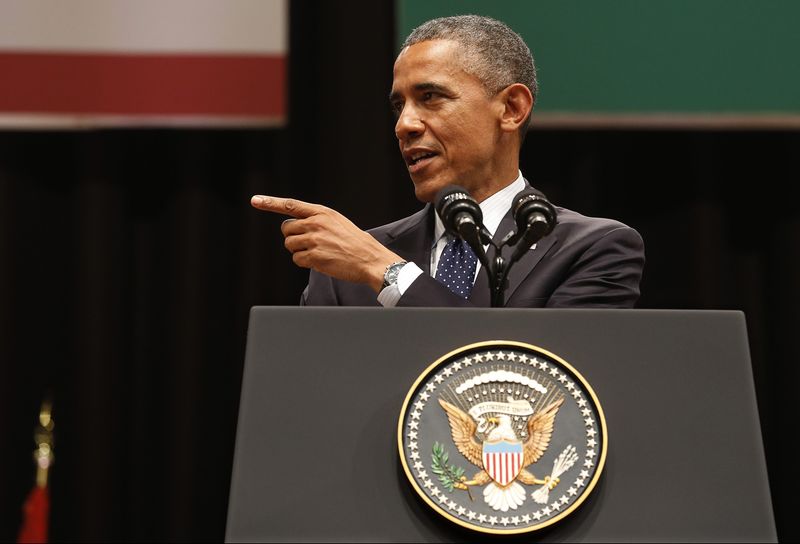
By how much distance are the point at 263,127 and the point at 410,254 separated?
4.86 feet

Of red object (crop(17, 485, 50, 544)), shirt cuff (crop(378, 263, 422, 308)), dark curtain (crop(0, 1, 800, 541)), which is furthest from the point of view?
dark curtain (crop(0, 1, 800, 541))

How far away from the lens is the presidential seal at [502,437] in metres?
1.04

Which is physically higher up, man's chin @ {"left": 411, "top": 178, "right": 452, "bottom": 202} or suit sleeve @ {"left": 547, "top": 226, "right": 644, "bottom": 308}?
man's chin @ {"left": 411, "top": 178, "right": 452, "bottom": 202}

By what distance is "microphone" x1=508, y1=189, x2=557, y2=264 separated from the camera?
1.23 m

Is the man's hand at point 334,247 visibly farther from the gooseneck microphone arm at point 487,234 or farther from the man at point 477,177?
the gooseneck microphone arm at point 487,234

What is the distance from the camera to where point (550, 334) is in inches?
43.8

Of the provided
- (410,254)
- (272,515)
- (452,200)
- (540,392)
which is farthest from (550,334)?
(410,254)

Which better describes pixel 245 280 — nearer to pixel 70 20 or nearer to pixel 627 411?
pixel 70 20

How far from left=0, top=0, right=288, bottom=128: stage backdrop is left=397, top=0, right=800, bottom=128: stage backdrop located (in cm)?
50

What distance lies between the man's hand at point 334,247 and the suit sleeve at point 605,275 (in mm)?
275

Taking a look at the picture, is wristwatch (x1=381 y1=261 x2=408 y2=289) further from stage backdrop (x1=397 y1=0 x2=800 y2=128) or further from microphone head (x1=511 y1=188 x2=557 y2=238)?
stage backdrop (x1=397 y1=0 x2=800 y2=128)

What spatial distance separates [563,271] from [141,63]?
6.48ft

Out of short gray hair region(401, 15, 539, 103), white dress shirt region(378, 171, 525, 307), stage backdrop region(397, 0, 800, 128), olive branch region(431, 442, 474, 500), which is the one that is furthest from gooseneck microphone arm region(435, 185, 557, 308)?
stage backdrop region(397, 0, 800, 128)

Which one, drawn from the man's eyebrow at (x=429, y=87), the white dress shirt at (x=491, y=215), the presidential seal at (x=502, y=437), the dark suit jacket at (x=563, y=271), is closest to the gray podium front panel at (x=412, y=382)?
the presidential seal at (x=502, y=437)
